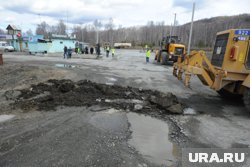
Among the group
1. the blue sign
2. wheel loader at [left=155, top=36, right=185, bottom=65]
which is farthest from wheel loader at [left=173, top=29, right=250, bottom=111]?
wheel loader at [left=155, top=36, right=185, bottom=65]

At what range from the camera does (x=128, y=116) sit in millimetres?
6180

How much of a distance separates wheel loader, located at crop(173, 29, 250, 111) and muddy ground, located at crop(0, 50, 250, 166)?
35.8 inches

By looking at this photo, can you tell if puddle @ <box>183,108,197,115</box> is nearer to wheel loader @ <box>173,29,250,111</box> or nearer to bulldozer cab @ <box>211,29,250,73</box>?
wheel loader @ <box>173,29,250,111</box>

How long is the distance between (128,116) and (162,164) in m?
2.49

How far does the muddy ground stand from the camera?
3.92 metres

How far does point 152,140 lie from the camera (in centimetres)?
482

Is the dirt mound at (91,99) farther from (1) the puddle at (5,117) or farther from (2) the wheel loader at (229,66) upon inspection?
(2) the wheel loader at (229,66)

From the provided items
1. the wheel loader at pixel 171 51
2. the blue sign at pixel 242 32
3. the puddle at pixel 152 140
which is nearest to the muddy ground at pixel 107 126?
the puddle at pixel 152 140

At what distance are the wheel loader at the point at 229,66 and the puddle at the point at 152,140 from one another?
8.75 feet

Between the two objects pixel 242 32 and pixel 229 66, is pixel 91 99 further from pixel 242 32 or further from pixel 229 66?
pixel 242 32

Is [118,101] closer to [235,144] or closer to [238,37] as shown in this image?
[235,144]

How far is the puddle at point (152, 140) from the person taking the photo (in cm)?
407

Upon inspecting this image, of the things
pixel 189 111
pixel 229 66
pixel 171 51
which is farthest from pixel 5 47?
pixel 229 66

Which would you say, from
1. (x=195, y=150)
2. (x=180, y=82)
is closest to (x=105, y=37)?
(x=180, y=82)
